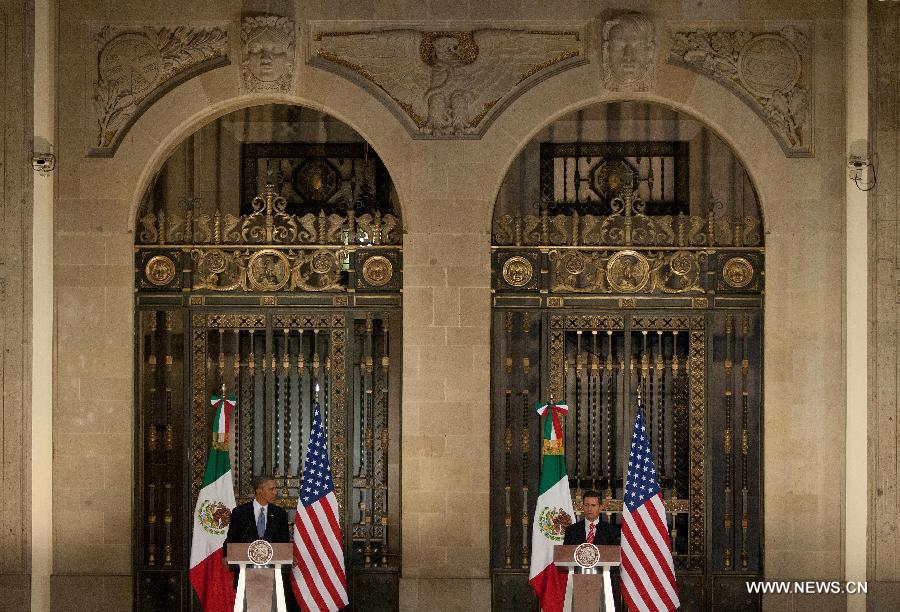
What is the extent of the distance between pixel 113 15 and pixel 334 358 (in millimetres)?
4306

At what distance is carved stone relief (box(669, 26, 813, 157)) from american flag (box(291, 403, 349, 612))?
5402mm

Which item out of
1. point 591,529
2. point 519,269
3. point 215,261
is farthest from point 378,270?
point 591,529

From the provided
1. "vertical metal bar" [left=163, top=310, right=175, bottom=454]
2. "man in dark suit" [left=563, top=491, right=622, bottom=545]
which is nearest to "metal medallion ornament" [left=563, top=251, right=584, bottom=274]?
"man in dark suit" [left=563, top=491, right=622, bottom=545]

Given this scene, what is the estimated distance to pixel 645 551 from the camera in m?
11.5

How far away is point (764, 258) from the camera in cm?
1290

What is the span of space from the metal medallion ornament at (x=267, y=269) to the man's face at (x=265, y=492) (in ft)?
8.42

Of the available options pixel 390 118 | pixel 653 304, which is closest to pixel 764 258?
pixel 653 304

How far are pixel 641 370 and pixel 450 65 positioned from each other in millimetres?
3828

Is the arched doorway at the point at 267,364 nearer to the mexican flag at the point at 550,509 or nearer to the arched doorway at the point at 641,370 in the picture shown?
the arched doorway at the point at 641,370

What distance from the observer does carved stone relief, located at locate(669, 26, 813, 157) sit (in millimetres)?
12773

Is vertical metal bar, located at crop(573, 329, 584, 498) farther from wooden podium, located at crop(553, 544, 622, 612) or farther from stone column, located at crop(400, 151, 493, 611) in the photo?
wooden podium, located at crop(553, 544, 622, 612)

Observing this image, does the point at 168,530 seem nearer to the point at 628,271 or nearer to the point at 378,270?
the point at 378,270

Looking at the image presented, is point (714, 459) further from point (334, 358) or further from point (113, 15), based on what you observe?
point (113, 15)

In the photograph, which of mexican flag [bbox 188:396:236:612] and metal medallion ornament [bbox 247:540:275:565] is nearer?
metal medallion ornament [bbox 247:540:275:565]
